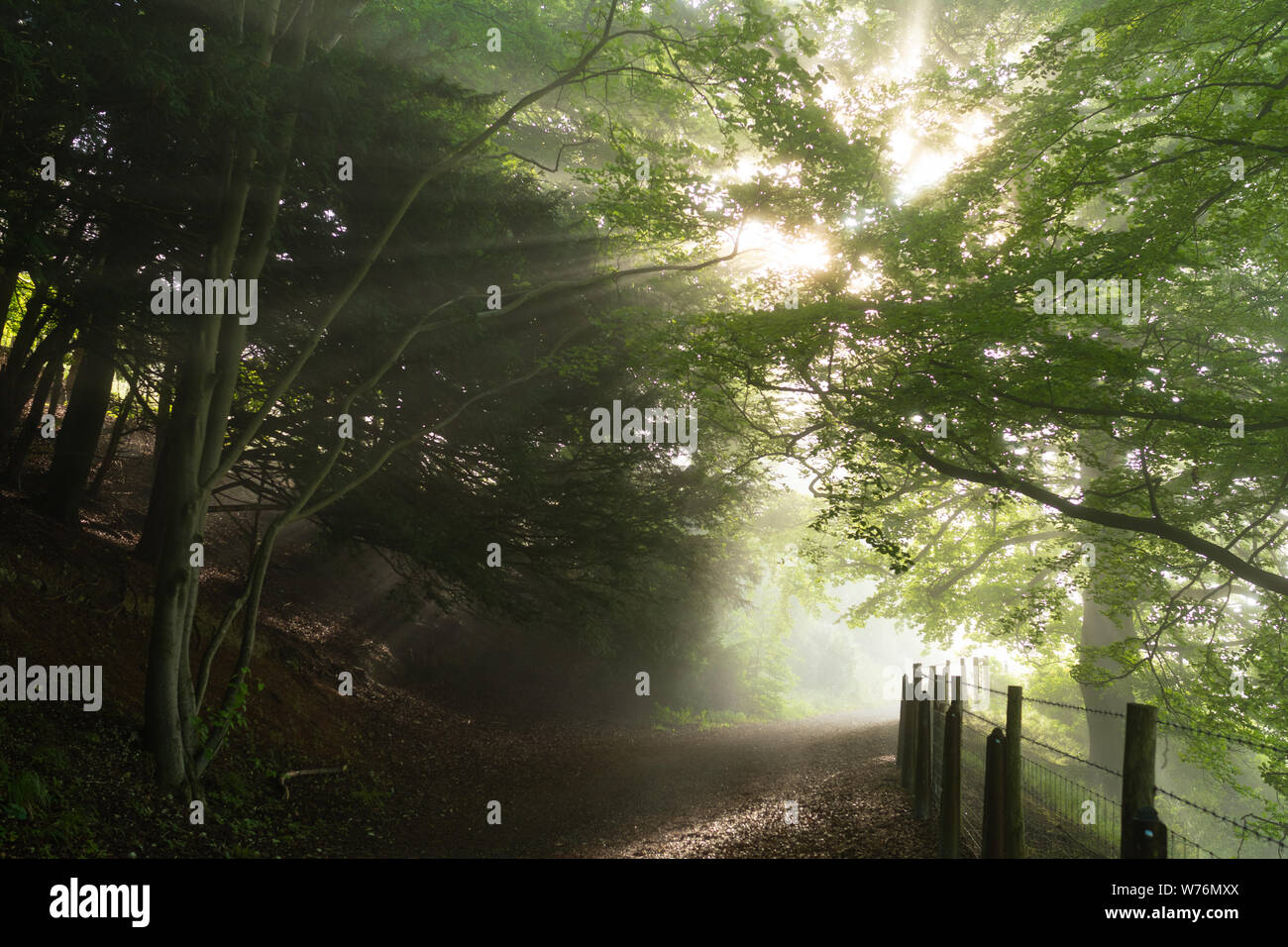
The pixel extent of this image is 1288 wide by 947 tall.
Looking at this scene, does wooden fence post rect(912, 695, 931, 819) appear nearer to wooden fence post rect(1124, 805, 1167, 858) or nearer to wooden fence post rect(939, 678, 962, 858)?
wooden fence post rect(939, 678, 962, 858)

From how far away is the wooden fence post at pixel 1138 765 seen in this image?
4273 millimetres

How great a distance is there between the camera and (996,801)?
5.45 metres

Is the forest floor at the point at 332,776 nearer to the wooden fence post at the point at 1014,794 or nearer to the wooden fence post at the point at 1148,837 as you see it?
the wooden fence post at the point at 1014,794

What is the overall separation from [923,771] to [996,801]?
2.43 meters

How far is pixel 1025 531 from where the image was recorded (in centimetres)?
1984

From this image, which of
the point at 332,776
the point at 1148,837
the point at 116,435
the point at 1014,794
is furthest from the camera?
the point at 116,435

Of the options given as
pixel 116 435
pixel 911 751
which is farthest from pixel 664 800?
pixel 116 435

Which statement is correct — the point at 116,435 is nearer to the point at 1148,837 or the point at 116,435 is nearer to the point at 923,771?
the point at 923,771

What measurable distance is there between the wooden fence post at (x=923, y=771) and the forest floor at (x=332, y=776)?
0.24 meters

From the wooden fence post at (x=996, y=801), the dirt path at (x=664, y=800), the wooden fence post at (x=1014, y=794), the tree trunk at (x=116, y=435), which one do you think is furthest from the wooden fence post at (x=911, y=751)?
the tree trunk at (x=116, y=435)

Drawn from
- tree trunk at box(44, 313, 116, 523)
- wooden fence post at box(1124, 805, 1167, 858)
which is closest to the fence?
wooden fence post at box(1124, 805, 1167, 858)

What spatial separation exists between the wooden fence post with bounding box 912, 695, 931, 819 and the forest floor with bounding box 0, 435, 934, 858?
24 cm

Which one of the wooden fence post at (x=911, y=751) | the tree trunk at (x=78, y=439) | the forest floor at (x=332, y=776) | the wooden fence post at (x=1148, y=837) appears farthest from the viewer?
the tree trunk at (x=78, y=439)

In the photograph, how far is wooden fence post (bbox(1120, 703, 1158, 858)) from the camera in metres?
4.27
